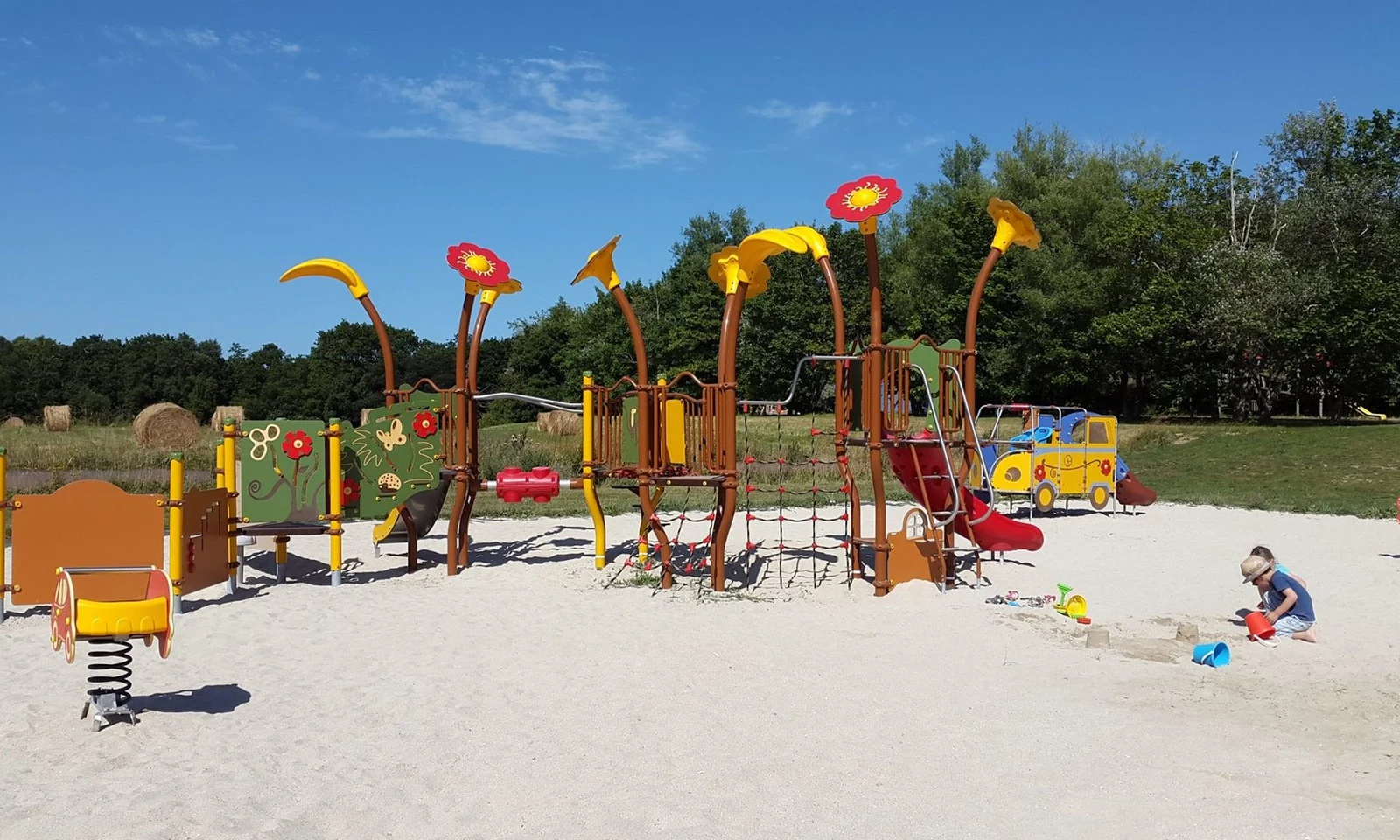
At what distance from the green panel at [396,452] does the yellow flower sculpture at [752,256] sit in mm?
3653

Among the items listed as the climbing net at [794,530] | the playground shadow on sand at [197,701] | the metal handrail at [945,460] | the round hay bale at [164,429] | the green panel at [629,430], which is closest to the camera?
the playground shadow on sand at [197,701]

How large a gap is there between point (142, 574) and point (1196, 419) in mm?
40719

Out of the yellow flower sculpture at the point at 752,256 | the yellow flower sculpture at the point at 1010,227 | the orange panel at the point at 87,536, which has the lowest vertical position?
the orange panel at the point at 87,536

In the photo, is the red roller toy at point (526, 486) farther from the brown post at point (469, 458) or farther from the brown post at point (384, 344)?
the brown post at point (384, 344)

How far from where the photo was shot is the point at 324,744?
5.77 metres

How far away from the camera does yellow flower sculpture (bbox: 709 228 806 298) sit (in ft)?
33.1

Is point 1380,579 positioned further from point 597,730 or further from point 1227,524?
point 597,730

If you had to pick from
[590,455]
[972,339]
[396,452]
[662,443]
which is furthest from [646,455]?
[972,339]

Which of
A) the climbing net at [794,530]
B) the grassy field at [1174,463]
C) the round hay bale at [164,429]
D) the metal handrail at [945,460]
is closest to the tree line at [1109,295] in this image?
the grassy field at [1174,463]

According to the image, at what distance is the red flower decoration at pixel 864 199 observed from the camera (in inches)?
399

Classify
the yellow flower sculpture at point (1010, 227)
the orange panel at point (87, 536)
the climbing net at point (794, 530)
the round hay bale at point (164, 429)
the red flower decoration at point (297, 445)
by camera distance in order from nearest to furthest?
the orange panel at point (87, 536)
the yellow flower sculpture at point (1010, 227)
the red flower decoration at point (297, 445)
the climbing net at point (794, 530)
the round hay bale at point (164, 429)

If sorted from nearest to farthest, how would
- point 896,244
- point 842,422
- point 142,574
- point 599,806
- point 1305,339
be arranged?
point 599,806 < point 142,574 < point 842,422 < point 1305,339 < point 896,244

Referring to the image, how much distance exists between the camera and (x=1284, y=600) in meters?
8.34

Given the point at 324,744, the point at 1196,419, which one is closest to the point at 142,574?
the point at 324,744
